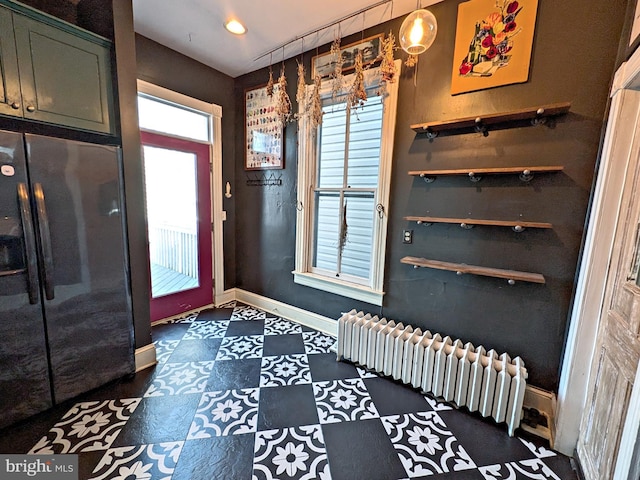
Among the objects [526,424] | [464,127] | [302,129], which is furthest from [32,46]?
[526,424]

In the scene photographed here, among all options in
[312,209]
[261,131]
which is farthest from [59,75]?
[312,209]

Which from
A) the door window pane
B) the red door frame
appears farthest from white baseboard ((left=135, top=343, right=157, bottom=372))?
the door window pane

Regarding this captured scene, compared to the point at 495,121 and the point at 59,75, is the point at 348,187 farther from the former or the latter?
the point at 59,75

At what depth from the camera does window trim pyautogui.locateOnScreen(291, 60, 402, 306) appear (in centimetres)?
225

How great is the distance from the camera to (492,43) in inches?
70.3

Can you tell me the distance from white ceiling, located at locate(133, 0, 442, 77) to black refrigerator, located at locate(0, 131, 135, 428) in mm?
1329

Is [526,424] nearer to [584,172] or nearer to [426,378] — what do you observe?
[426,378]

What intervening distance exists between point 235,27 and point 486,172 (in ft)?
7.83

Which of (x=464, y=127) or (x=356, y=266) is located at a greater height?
(x=464, y=127)

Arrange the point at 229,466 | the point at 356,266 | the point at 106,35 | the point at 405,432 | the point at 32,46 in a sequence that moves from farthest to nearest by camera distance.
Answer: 1. the point at 356,266
2. the point at 106,35
3. the point at 405,432
4. the point at 32,46
5. the point at 229,466

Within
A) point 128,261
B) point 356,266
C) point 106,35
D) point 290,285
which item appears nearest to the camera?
point 106,35

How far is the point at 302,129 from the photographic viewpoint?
2807mm

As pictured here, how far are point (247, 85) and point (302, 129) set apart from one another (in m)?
1.08

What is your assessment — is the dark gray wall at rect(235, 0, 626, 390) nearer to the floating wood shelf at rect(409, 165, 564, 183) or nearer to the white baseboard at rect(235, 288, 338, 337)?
the floating wood shelf at rect(409, 165, 564, 183)
